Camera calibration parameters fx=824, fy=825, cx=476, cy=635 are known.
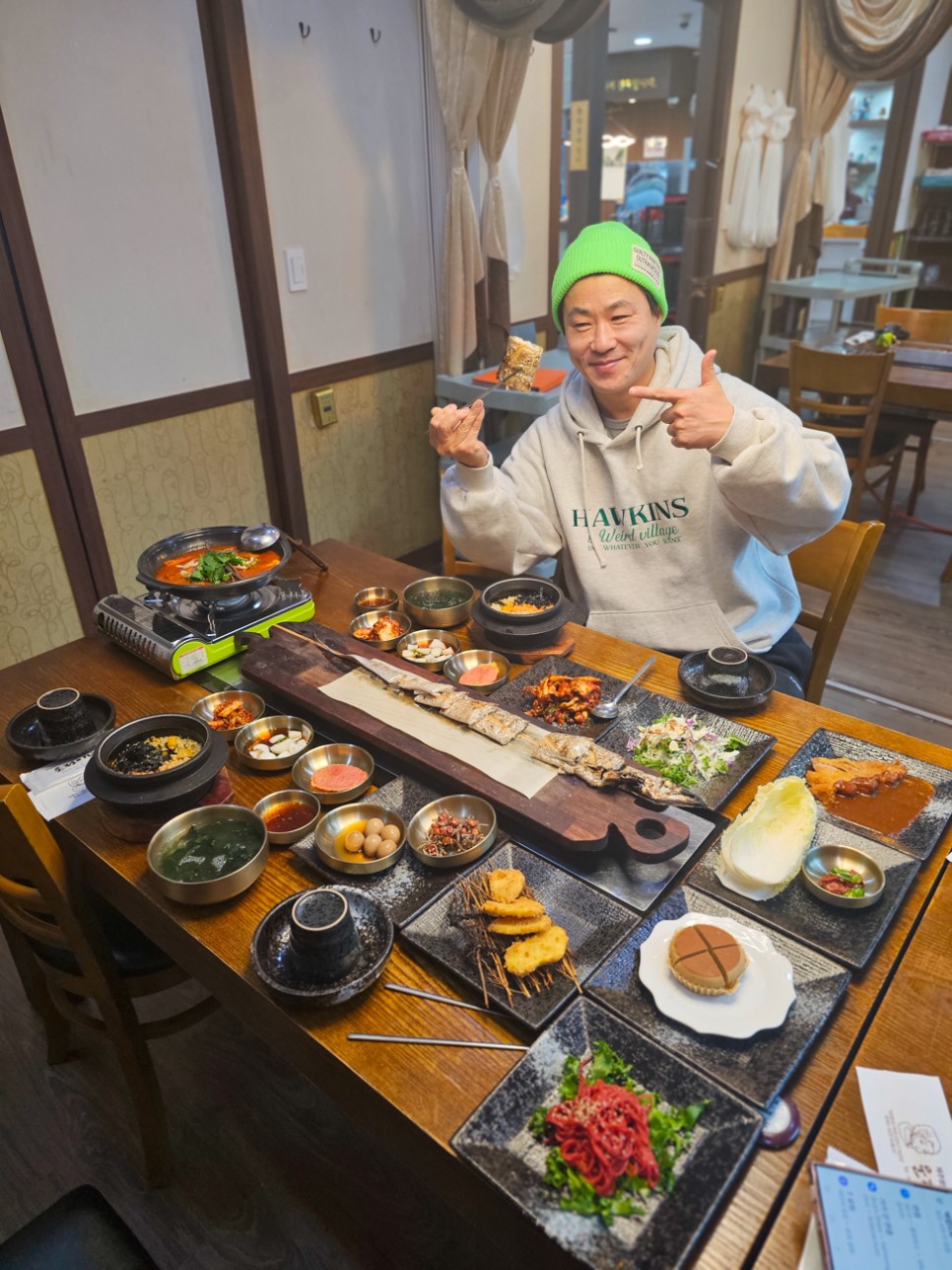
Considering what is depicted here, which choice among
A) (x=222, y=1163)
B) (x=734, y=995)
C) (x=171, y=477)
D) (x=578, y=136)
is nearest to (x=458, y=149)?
(x=578, y=136)

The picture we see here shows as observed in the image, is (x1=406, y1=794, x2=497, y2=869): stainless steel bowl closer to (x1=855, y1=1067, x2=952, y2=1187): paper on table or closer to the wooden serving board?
the wooden serving board

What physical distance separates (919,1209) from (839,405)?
12.7 ft

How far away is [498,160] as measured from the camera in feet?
11.9

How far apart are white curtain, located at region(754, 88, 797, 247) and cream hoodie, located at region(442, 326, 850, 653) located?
4592 mm

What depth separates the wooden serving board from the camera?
123cm

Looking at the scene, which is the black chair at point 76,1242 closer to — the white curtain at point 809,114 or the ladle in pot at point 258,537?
the ladle in pot at point 258,537

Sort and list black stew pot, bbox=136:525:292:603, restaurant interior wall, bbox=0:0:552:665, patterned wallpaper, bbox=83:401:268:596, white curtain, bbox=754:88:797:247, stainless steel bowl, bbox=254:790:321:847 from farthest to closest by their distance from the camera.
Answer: white curtain, bbox=754:88:797:247 → patterned wallpaper, bbox=83:401:268:596 → restaurant interior wall, bbox=0:0:552:665 → black stew pot, bbox=136:525:292:603 → stainless steel bowl, bbox=254:790:321:847

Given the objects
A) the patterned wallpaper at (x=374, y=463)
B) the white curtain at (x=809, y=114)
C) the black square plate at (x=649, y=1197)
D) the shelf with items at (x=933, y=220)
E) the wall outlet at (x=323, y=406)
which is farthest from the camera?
the shelf with items at (x=933, y=220)

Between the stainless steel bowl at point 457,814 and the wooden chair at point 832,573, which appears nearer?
the stainless steel bowl at point 457,814

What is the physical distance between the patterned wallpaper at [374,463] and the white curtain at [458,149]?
287mm

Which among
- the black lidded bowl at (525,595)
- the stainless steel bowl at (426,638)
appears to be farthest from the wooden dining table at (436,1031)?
the black lidded bowl at (525,595)

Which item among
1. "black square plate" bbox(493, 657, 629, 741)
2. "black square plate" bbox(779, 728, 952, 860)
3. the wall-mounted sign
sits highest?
the wall-mounted sign

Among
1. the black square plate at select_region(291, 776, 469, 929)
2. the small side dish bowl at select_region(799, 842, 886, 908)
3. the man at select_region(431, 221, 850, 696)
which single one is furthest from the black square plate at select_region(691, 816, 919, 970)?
the man at select_region(431, 221, 850, 696)

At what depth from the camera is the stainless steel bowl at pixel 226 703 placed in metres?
1.64
